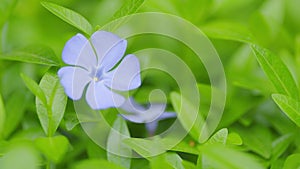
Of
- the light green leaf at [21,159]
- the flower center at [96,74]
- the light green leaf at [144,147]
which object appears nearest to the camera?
the light green leaf at [21,159]

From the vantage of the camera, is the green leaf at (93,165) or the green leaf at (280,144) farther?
the green leaf at (280,144)

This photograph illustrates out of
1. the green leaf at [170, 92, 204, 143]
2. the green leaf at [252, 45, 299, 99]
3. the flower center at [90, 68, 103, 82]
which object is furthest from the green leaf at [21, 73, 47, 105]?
the green leaf at [252, 45, 299, 99]

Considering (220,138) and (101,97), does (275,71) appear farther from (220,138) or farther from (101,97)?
(101,97)

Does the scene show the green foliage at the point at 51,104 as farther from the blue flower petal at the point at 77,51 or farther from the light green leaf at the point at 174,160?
the light green leaf at the point at 174,160

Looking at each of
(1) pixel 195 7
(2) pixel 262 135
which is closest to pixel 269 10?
(1) pixel 195 7

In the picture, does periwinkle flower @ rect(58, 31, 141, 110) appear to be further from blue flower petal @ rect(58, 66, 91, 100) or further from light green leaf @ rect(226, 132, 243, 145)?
light green leaf @ rect(226, 132, 243, 145)

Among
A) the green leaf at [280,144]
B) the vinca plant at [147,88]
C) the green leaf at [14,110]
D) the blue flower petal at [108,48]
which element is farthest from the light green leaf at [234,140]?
the green leaf at [14,110]

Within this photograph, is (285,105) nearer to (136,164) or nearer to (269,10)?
(136,164)
